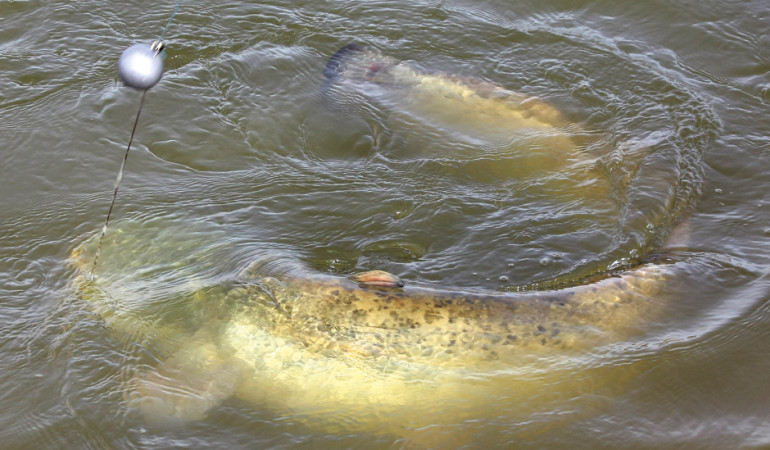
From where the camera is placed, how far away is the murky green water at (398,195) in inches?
140

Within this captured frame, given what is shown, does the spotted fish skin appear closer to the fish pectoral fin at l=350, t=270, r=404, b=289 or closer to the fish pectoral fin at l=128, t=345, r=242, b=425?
the fish pectoral fin at l=350, t=270, r=404, b=289

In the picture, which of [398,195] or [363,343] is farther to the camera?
[398,195]

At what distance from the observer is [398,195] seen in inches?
193

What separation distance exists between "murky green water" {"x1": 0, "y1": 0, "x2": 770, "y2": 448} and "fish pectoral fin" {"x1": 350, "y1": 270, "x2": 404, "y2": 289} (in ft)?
1.53

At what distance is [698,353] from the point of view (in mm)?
3842

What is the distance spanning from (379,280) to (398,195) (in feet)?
3.94

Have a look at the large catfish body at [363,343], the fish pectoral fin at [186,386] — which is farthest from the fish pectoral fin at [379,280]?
the fish pectoral fin at [186,386]

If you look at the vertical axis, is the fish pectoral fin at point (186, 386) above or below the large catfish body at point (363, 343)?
below

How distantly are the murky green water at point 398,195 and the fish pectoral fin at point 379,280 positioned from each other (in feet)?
1.53

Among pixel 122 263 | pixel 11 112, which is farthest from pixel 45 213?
pixel 11 112

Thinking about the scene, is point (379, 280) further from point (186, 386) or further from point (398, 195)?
point (398, 195)

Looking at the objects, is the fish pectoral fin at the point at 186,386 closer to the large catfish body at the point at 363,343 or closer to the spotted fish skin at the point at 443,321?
the large catfish body at the point at 363,343

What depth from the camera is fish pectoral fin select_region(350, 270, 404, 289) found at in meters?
3.77

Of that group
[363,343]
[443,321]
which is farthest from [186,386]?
[443,321]
